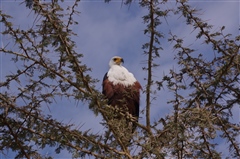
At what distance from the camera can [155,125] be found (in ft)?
9.68

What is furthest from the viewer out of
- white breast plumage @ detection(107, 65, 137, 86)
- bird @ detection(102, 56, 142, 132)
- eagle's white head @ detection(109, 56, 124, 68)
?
eagle's white head @ detection(109, 56, 124, 68)

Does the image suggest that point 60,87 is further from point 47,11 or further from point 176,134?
point 176,134

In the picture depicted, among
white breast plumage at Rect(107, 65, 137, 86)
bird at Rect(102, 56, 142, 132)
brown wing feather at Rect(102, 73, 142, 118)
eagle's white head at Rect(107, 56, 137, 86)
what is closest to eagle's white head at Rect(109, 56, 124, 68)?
eagle's white head at Rect(107, 56, 137, 86)

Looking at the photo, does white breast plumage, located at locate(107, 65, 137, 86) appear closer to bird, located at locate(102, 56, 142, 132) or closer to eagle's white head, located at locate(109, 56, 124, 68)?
bird, located at locate(102, 56, 142, 132)

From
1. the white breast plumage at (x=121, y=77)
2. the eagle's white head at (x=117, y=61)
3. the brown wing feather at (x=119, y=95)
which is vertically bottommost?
the brown wing feather at (x=119, y=95)

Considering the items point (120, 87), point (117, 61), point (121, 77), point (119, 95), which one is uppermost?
point (117, 61)

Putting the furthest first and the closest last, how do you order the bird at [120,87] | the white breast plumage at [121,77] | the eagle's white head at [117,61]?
the eagle's white head at [117,61] < the white breast plumage at [121,77] < the bird at [120,87]

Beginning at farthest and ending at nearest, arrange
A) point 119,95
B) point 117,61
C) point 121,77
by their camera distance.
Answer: point 117,61
point 121,77
point 119,95

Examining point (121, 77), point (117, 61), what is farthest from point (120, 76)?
point (117, 61)

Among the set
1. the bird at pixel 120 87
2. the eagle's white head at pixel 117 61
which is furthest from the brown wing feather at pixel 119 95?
the eagle's white head at pixel 117 61

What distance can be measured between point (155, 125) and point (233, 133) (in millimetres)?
515

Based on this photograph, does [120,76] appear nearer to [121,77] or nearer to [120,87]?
[121,77]

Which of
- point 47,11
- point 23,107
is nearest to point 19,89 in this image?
point 23,107

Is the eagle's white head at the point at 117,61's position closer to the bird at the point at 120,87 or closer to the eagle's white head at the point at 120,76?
the eagle's white head at the point at 120,76
